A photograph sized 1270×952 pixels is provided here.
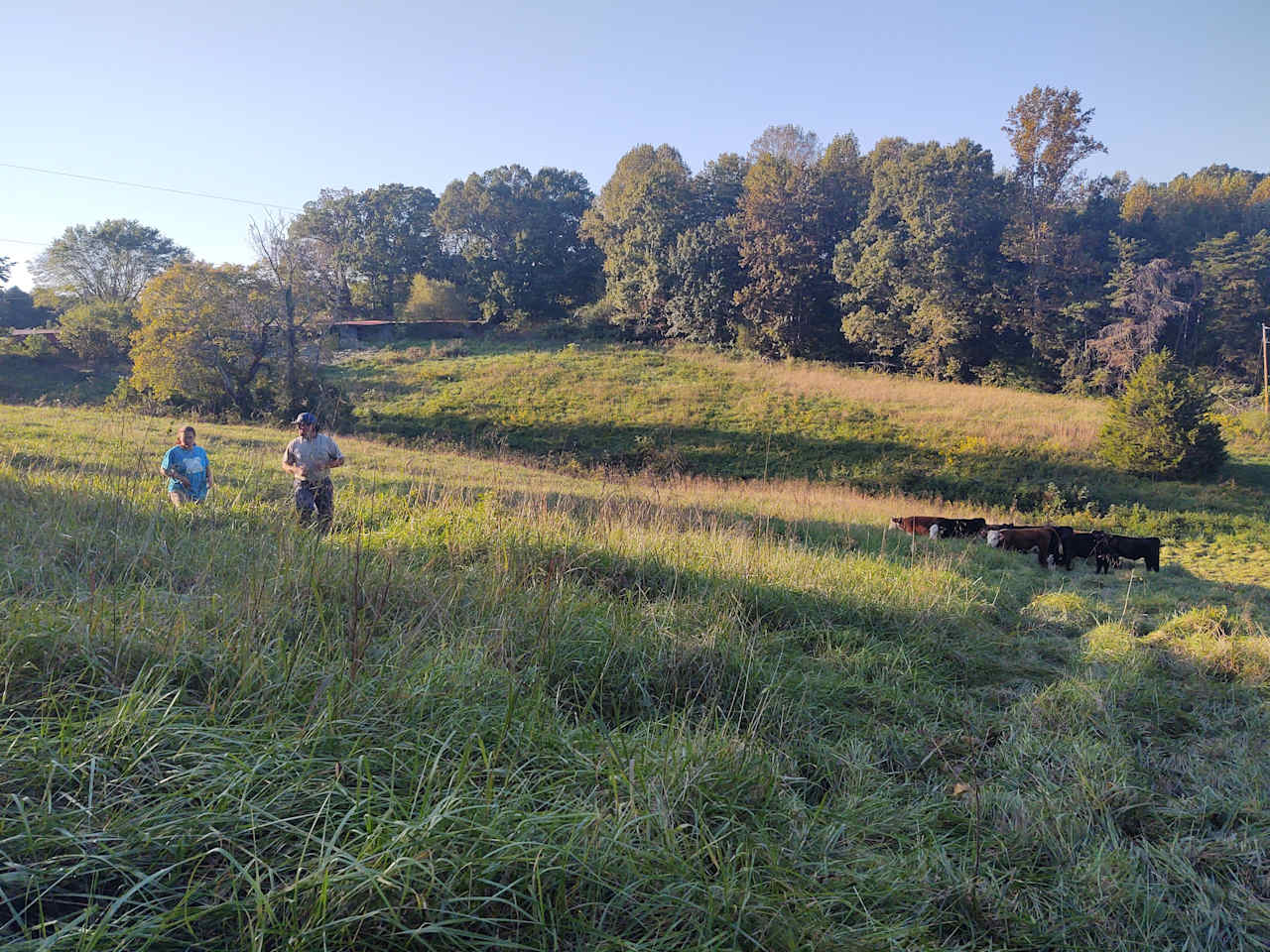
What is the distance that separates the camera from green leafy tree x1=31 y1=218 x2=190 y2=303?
5209 centimetres

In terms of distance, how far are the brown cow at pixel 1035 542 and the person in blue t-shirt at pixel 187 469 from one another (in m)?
11.7

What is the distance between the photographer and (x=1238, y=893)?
2662 millimetres

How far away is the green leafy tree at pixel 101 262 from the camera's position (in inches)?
2051

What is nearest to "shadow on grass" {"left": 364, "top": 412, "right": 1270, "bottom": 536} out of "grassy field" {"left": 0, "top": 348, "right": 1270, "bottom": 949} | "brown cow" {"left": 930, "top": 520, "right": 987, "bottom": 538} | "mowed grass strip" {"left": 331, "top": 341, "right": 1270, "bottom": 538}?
"mowed grass strip" {"left": 331, "top": 341, "right": 1270, "bottom": 538}

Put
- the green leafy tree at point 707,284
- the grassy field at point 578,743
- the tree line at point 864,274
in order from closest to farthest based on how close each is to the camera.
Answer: the grassy field at point 578,743 → the tree line at point 864,274 → the green leafy tree at point 707,284

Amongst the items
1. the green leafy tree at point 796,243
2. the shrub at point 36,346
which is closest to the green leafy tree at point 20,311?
the shrub at point 36,346

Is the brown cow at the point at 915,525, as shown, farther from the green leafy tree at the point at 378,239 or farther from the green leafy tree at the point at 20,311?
the green leafy tree at the point at 20,311

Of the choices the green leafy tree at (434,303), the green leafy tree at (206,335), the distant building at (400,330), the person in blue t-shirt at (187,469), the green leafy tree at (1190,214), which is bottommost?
the person in blue t-shirt at (187,469)

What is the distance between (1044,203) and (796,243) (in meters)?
15.2

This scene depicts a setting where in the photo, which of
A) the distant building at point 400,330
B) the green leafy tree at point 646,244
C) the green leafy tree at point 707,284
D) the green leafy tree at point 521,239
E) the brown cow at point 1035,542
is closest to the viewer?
the brown cow at point 1035,542

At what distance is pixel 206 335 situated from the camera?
92.5 feet

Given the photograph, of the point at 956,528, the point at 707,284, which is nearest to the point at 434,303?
the point at 707,284

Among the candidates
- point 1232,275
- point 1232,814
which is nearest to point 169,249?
point 1232,814

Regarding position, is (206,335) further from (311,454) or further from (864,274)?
(864,274)
